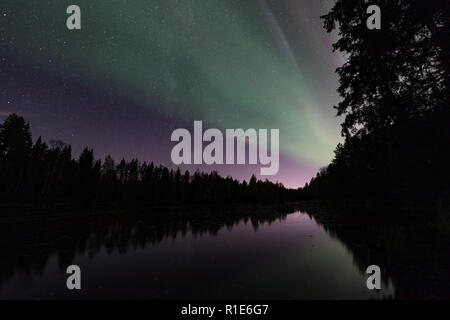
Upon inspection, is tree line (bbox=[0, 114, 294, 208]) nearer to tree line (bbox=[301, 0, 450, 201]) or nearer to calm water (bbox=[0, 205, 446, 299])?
calm water (bbox=[0, 205, 446, 299])

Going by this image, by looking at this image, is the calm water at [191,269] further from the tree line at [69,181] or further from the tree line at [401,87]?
the tree line at [69,181]

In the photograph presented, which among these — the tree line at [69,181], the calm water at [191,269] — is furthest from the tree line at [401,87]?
the tree line at [69,181]

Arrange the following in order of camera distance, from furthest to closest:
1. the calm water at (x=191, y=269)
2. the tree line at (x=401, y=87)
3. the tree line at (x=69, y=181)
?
1. the tree line at (x=69, y=181)
2. the tree line at (x=401, y=87)
3. the calm water at (x=191, y=269)

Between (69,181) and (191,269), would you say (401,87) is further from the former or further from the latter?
(69,181)

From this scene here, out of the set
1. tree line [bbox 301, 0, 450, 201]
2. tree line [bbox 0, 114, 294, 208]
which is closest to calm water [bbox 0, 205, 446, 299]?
tree line [bbox 301, 0, 450, 201]

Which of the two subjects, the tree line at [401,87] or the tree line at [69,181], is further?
the tree line at [69,181]

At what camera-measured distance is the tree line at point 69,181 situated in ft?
138

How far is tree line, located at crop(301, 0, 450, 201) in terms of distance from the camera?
8.87m

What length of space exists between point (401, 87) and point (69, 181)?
66.3m

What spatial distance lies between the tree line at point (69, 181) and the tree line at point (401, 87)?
54634 mm

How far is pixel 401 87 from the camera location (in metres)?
9.84

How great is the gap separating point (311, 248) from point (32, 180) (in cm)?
5544

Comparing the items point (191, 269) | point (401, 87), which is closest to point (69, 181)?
point (191, 269)

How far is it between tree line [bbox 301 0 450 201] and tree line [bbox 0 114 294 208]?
54.6 metres
